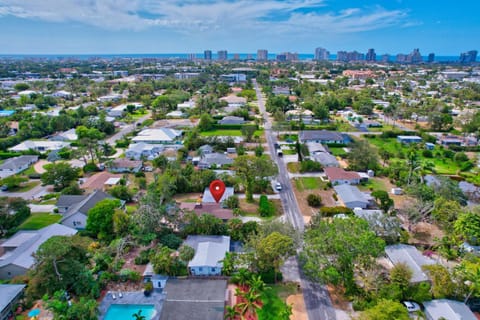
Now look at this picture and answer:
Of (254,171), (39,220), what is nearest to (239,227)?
(254,171)

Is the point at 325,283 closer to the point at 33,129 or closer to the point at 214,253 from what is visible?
the point at 214,253

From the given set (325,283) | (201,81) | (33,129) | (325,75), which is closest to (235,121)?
(33,129)

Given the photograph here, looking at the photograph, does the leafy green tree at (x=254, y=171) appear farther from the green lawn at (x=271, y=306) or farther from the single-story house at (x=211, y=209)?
the green lawn at (x=271, y=306)

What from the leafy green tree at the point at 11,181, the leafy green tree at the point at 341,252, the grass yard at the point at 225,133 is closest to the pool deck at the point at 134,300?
the leafy green tree at the point at 341,252

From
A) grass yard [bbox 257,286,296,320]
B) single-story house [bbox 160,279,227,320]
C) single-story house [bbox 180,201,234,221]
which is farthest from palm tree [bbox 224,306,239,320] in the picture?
single-story house [bbox 180,201,234,221]

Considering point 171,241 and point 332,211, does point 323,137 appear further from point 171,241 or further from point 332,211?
point 171,241
